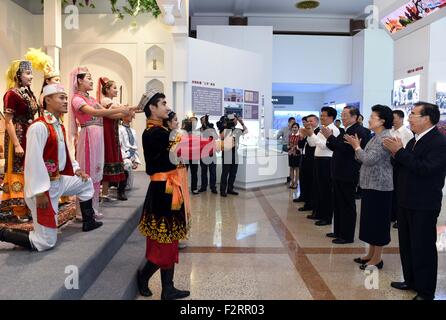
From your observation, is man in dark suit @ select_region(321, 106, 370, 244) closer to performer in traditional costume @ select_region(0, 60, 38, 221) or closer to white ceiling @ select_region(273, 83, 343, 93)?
performer in traditional costume @ select_region(0, 60, 38, 221)

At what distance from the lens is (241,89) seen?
10.0m

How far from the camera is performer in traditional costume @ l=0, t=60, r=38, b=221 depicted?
3557 millimetres

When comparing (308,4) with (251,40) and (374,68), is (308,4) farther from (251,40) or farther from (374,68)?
(374,68)

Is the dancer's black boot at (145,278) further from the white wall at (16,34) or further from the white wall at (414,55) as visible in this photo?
the white wall at (414,55)

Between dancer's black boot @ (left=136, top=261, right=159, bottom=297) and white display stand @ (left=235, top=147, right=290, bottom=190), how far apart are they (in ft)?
17.3

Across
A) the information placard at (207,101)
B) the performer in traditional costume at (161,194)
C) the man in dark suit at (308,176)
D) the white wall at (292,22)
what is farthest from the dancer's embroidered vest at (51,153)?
the white wall at (292,22)

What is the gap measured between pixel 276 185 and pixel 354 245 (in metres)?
4.48

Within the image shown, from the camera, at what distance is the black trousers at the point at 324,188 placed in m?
5.15

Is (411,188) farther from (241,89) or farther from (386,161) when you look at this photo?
(241,89)

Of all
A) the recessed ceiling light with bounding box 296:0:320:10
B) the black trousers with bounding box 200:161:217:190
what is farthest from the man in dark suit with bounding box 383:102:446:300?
the recessed ceiling light with bounding box 296:0:320:10

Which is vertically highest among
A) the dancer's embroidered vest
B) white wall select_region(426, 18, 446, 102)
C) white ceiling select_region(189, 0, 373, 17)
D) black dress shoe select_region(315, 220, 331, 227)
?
white ceiling select_region(189, 0, 373, 17)

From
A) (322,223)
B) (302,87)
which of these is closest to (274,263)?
(322,223)
